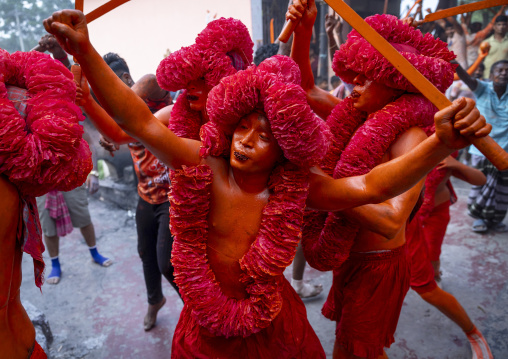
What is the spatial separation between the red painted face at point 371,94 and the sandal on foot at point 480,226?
11.9ft

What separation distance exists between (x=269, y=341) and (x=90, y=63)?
1249 millimetres

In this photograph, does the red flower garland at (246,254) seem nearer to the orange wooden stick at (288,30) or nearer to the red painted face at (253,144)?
the red painted face at (253,144)

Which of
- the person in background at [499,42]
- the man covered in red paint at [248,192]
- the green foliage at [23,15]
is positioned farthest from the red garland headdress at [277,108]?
the green foliage at [23,15]

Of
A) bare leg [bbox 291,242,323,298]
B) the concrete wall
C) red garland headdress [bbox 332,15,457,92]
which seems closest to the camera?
red garland headdress [bbox 332,15,457,92]

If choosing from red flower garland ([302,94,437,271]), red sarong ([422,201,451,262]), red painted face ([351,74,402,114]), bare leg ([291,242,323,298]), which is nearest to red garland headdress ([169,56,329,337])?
red flower garland ([302,94,437,271])

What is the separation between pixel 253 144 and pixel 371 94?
80 centimetres

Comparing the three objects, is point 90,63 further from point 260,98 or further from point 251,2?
point 251,2

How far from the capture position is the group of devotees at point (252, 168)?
3.72 ft

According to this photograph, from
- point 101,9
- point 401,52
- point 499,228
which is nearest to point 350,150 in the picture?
point 401,52

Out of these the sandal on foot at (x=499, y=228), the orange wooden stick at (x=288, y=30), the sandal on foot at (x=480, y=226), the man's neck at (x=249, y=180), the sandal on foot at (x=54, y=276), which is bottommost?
the sandal on foot at (x=499, y=228)

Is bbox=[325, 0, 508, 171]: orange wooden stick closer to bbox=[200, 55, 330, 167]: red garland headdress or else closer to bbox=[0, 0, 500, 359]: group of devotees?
bbox=[0, 0, 500, 359]: group of devotees

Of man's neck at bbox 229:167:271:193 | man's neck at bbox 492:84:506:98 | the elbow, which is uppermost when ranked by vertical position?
man's neck at bbox 229:167:271:193

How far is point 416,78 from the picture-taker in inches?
44.0

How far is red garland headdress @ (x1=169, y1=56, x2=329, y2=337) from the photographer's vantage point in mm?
1274
